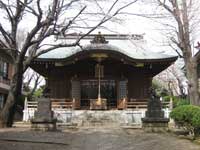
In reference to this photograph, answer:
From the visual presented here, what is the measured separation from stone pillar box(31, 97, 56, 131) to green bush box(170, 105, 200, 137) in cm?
603

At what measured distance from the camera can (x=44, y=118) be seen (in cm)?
1612

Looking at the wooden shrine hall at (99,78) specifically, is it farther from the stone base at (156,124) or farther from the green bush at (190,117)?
the green bush at (190,117)

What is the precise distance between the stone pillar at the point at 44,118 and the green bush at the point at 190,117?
6034 mm

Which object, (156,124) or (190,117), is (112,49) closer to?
(156,124)

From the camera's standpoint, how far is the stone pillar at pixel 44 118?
52.5 feet

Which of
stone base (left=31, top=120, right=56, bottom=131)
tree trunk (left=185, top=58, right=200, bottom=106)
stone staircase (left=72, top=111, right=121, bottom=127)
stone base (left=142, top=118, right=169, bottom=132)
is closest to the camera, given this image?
stone base (left=31, top=120, right=56, bottom=131)

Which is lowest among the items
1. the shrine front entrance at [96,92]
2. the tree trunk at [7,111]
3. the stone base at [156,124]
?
the stone base at [156,124]

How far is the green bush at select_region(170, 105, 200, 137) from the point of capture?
12845mm

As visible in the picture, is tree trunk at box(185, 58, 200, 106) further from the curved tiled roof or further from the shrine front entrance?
the shrine front entrance

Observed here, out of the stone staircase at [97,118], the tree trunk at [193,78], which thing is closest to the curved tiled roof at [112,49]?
the stone staircase at [97,118]

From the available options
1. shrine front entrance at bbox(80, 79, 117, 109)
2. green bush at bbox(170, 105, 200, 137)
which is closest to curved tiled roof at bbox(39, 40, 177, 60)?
shrine front entrance at bbox(80, 79, 117, 109)

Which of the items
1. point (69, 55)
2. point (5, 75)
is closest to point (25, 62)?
point (69, 55)

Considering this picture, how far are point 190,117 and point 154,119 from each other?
3226 millimetres

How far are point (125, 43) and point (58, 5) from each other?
17390mm
